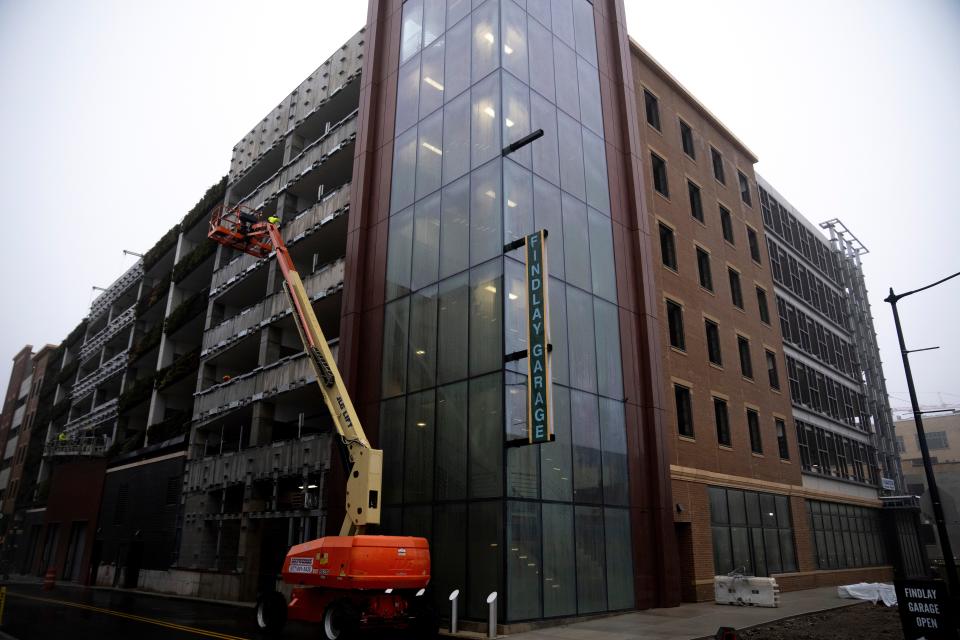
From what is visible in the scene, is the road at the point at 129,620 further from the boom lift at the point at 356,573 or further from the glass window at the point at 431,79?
the glass window at the point at 431,79

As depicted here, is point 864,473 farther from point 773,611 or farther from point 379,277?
point 379,277

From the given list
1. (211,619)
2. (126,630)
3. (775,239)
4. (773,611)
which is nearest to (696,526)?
(773,611)

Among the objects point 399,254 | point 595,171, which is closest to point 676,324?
point 595,171

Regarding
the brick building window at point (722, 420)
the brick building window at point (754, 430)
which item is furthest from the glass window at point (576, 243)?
the brick building window at point (754, 430)

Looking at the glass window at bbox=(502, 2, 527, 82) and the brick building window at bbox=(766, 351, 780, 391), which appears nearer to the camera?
the glass window at bbox=(502, 2, 527, 82)

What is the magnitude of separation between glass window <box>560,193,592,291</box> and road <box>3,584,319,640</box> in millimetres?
12942

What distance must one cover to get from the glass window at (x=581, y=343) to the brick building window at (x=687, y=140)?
47.4ft

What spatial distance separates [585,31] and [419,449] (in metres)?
18.3

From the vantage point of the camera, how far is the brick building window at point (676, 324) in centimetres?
2669

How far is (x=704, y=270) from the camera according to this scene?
3031 cm

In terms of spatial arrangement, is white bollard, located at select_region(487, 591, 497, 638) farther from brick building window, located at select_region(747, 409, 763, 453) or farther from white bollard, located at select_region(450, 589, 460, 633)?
brick building window, located at select_region(747, 409, 763, 453)

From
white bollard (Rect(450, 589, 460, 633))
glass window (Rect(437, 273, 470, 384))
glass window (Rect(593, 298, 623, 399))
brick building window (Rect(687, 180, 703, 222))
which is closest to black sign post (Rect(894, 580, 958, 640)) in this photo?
white bollard (Rect(450, 589, 460, 633))

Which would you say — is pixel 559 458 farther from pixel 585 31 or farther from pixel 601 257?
pixel 585 31

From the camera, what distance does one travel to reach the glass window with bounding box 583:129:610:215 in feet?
A: 79.2
